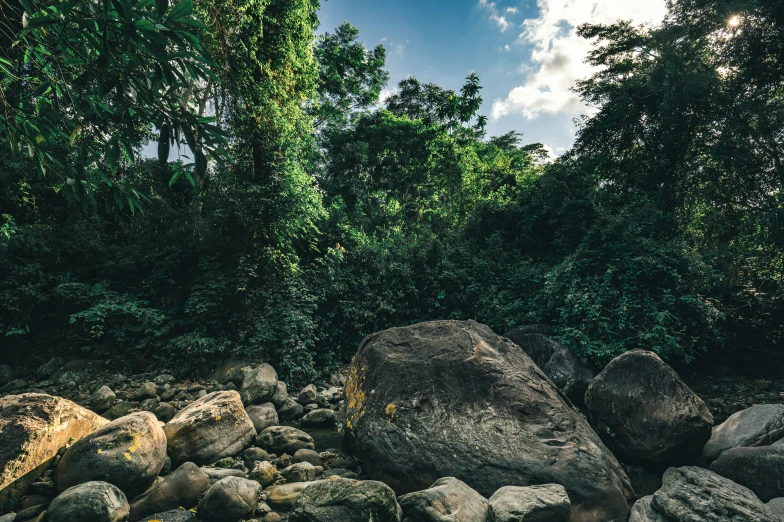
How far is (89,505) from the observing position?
3.47 metres

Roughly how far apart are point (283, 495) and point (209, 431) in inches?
55.7

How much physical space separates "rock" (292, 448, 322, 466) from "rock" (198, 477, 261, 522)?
A: 1.17 m

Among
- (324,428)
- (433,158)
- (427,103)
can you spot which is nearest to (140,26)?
(324,428)

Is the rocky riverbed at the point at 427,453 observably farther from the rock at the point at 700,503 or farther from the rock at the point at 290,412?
the rock at the point at 290,412

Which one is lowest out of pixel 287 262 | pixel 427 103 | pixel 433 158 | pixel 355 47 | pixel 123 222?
pixel 287 262

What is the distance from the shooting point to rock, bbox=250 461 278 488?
4430 millimetres

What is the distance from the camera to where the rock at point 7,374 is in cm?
772

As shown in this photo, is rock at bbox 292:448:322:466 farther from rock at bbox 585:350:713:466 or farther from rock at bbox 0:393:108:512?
rock at bbox 585:350:713:466

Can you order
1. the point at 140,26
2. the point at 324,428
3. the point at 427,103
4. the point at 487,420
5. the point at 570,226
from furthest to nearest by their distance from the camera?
the point at 427,103 < the point at 570,226 < the point at 324,428 < the point at 487,420 < the point at 140,26

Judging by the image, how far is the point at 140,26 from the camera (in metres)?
1.60

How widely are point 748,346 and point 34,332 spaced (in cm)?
1520

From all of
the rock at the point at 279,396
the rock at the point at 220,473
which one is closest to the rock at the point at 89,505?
the rock at the point at 220,473

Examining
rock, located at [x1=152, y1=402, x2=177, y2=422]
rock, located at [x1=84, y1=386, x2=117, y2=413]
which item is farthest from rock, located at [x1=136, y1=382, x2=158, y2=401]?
rock, located at [x1=152, y1=402, x2=177, y2=422]

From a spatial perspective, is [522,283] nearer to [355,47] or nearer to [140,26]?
[140,26]
